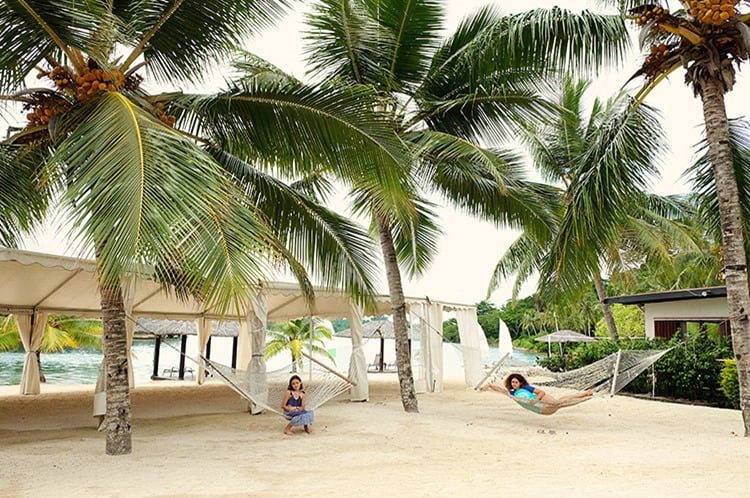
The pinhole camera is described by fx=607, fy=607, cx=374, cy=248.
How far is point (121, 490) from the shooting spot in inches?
134

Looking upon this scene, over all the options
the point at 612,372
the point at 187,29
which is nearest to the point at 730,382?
the point at 612,372

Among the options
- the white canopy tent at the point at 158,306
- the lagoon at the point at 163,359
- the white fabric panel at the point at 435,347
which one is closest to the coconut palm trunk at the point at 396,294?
the white canopy tent at the point at 158,306

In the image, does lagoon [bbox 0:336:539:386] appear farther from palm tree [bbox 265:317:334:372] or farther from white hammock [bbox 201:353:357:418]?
white hammock [bbox 201:353:357:418]

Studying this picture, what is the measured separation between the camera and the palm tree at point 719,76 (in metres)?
4.96

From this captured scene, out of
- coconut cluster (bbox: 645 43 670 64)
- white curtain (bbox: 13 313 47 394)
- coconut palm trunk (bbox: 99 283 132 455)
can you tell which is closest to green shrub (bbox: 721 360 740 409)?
coconut cluster (bbox: 645 43 670 64)

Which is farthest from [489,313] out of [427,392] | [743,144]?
[743,144]

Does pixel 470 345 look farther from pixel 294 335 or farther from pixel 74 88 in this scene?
pixel 294 335

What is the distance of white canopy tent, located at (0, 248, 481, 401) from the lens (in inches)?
276

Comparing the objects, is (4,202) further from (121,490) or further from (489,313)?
(489,313)

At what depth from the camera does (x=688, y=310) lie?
10.6m

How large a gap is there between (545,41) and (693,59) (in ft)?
4.07

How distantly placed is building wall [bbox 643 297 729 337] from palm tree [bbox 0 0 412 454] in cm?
732

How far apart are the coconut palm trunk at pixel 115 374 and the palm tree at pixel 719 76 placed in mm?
4738

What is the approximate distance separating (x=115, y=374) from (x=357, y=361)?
4.74m
